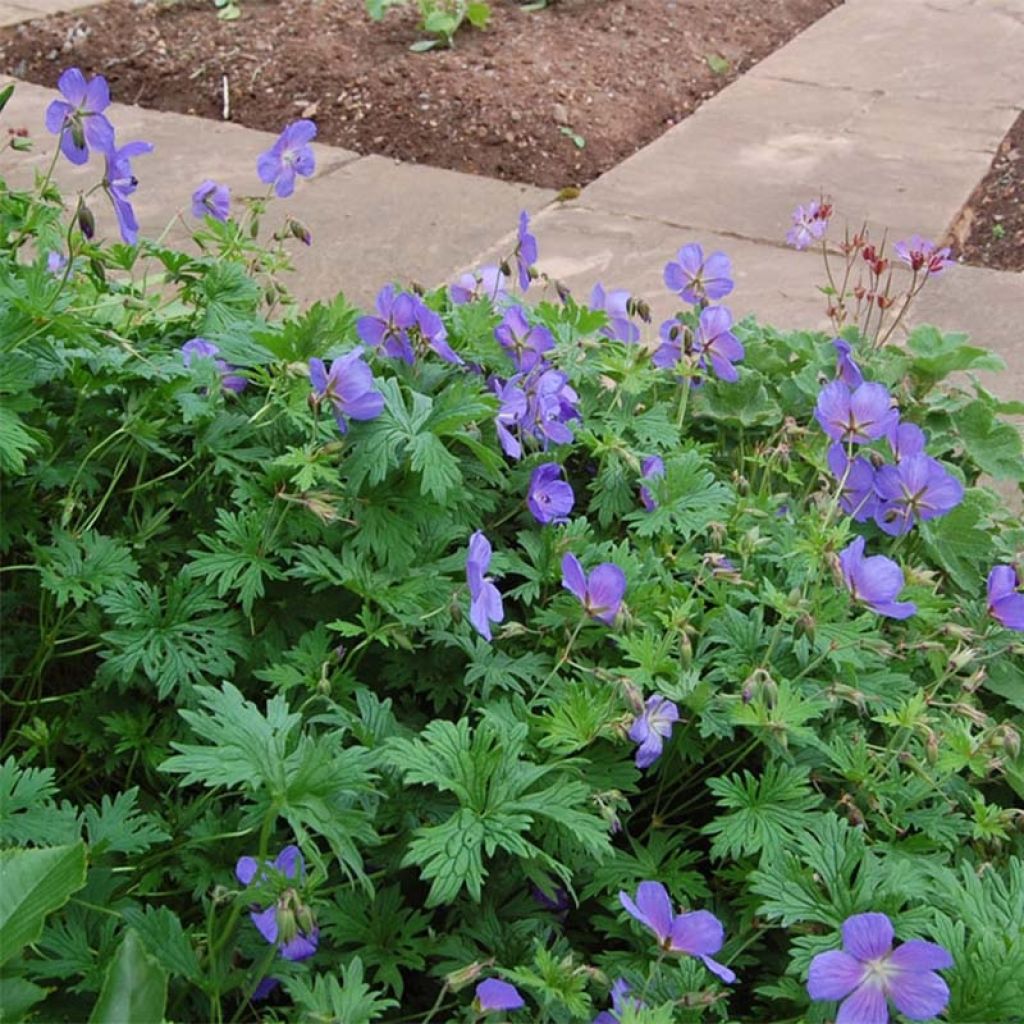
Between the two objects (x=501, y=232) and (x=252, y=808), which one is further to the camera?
(x=501, y=232)

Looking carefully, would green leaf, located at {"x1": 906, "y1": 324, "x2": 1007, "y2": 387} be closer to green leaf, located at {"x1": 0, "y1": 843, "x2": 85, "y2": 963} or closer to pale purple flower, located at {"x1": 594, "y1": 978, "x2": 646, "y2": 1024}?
pale purple flower, located at {"x1": 594, "y1": 978, "x2": 646, "y2": 1024}

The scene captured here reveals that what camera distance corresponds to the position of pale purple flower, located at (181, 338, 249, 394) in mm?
1525

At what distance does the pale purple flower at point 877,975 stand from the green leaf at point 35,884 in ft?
1.84

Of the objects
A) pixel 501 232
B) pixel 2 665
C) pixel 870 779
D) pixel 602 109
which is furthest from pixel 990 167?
pixel 2 665

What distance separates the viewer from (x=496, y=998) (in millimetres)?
1090

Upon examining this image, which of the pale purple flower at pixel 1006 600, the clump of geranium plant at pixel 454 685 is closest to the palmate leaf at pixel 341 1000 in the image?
the clump of geranium plant at pixel 454 685

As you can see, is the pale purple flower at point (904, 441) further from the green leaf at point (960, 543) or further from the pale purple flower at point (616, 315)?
the pale purple flower at point (616, 315)

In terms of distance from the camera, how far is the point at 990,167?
14.0ft

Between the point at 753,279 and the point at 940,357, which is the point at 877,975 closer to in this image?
the point at 940,357

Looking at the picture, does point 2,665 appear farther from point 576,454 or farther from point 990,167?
point 990,167

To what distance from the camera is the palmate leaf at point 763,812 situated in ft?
4.13

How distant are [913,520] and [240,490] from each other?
806mm

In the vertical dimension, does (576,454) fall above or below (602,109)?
above

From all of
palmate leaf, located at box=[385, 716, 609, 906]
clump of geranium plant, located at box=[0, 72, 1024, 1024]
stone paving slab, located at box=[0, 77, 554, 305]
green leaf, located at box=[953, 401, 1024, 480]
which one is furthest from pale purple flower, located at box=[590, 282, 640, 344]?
stone paving slab, located at box=[0, 77, 554, 305]
